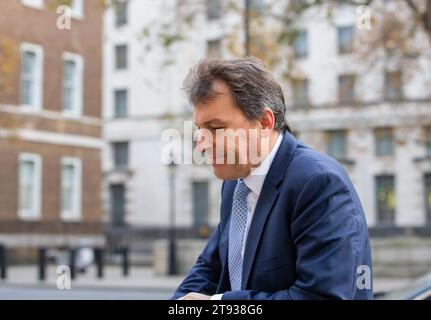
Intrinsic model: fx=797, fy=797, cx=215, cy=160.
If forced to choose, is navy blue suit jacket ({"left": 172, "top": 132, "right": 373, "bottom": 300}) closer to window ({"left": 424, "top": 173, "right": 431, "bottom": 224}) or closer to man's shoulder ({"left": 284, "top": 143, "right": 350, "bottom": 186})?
man's shoulder ({"left": 284, "top": 143, "right": 350, "bottom": 186})

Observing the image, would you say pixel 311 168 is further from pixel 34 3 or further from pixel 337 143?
pixel 337 143

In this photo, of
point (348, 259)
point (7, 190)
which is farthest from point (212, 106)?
point (7, 190)

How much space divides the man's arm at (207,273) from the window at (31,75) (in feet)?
94.6

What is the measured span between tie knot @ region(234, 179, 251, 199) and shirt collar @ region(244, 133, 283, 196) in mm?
50

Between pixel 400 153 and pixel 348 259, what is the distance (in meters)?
44.6

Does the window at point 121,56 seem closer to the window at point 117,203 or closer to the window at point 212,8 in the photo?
the window at point 117,203

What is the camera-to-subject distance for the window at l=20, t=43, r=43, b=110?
30.7 m

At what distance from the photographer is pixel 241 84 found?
228 cm

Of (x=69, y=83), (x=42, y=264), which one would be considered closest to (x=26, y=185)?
(x=69, y=83)

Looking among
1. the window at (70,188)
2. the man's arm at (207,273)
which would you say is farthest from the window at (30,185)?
the man's arm at (207,273)

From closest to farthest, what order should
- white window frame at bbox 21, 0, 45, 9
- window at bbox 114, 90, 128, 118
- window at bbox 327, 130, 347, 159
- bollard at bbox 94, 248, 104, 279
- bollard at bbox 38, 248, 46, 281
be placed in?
bollard at bbox 38, 248, 46, 281 < bollard at bbox 94, 248, 104, 279 < white window frame at bbox 21, 0, 45, 9 < window at bbox 327, 130, 347, 159 < window at bbox 114, 90, 128, 118

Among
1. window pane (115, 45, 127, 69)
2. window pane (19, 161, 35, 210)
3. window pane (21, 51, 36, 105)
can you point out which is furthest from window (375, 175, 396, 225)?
window pane (21, 51, 36, 105)

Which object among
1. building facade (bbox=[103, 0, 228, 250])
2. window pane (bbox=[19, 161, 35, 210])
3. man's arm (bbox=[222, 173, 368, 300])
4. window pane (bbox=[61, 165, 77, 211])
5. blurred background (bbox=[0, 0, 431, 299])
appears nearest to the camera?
man's arm (bbox=[222, 173, 368, 300])

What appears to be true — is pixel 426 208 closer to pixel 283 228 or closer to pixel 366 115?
pixel 366 115
